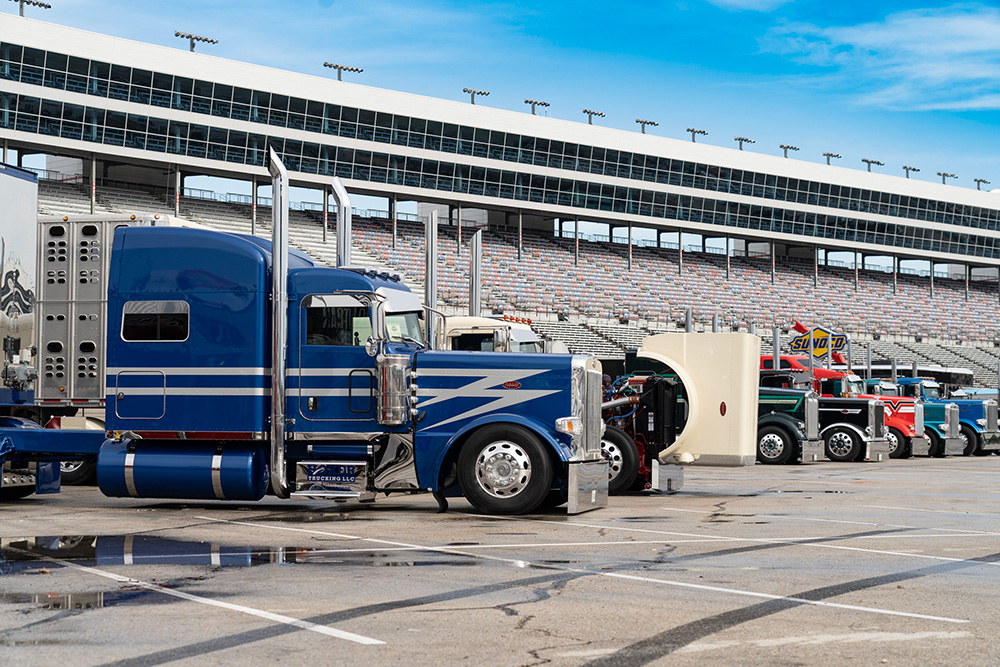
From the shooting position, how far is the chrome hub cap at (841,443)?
2686 centimetres

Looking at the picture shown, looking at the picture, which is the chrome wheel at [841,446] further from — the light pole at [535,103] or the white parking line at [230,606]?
the light pole at [535,103]

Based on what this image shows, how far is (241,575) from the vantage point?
8562mm

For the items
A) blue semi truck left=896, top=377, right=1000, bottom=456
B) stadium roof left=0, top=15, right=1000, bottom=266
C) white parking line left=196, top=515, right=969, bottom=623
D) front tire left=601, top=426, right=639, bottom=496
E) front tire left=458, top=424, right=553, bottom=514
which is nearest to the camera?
white parking line left=196, top=515, right=969, bottom=623

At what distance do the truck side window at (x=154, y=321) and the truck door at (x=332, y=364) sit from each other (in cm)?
145

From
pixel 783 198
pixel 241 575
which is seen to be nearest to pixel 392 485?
pixel 241 575

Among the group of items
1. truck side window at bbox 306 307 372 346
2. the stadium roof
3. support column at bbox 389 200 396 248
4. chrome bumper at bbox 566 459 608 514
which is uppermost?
the stadium roof

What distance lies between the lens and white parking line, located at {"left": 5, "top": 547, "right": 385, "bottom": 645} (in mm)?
6406

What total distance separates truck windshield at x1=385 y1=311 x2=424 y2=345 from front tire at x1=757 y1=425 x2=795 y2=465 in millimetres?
Answer: 13267

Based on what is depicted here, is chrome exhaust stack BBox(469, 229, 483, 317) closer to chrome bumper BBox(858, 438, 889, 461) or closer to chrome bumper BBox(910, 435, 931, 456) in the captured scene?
chrome bumper BBox(858, 438, 889, 461)

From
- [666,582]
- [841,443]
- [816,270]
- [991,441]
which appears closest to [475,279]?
[841,443]

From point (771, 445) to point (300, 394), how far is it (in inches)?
578

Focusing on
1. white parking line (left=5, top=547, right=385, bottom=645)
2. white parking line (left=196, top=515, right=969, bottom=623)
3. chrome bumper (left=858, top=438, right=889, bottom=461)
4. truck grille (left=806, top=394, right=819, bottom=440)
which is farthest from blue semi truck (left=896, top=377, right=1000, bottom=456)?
white parking line (left=5, top=547, right=385, bottom=645)

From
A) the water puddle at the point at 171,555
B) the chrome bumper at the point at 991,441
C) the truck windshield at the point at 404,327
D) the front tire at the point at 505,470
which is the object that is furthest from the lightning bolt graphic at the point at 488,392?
the chrome bumper at the point at 991,441

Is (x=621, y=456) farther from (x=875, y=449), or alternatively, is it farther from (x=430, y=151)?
(x=430, y=151)
